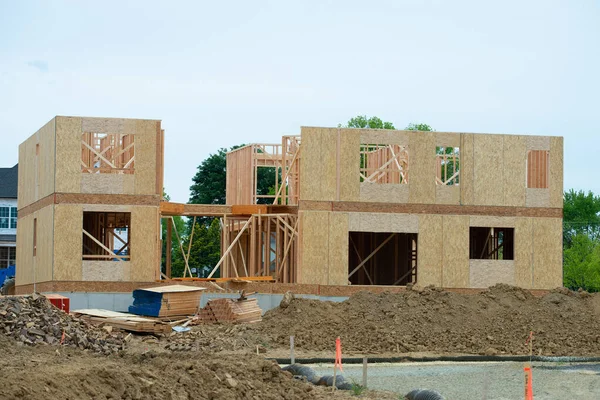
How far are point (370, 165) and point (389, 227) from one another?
365 inches

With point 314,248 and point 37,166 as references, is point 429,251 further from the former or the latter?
point 37,166

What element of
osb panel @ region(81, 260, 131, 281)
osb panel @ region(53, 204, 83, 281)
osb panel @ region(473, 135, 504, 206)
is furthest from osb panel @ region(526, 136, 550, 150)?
osb panel @ region(53, 204, 83, 281)

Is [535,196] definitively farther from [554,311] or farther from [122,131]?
[122,131]

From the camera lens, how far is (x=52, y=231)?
3117 cm

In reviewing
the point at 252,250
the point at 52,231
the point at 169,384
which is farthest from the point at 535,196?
the point at 169,384

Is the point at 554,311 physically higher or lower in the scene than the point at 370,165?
lower

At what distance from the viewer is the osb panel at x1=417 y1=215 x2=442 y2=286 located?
32438mm

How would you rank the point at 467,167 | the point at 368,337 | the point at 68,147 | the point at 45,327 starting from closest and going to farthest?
A: the point at 45,327 → the point at 368,337 → the point at 68,147 → the point at 467,167

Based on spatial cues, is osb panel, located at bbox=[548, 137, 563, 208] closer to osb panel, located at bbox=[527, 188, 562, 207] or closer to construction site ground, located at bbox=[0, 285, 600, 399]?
osb panel, located at bbox=[527, 188, 562, 207]

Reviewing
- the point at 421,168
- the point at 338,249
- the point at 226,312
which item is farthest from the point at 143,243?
the point at 421,168

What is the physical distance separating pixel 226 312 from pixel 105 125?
7.86m

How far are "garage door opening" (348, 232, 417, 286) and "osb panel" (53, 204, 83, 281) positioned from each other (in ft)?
35.0

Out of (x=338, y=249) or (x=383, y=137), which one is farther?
(x=383, y=137)

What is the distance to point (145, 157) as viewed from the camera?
31906 millimetres
